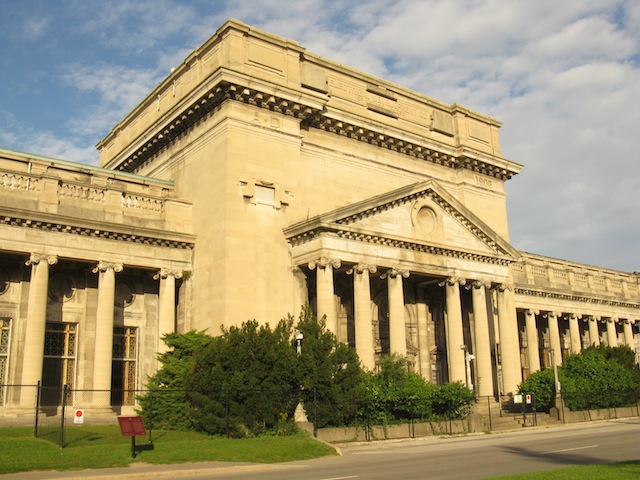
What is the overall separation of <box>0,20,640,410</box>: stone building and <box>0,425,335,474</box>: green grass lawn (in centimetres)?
731

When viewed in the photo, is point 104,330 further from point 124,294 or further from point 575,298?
point 575,298

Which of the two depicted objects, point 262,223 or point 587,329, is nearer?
A: point 262,223

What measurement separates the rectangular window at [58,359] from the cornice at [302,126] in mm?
13088

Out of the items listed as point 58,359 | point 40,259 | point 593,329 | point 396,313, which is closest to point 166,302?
point 58,359

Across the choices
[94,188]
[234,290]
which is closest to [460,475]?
[234,290]

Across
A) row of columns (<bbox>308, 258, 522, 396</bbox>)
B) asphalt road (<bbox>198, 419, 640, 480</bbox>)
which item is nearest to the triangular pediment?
row of columns (<bbox>308, 258, 522, 396</bbox>)

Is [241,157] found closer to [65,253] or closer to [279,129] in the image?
[279,129]

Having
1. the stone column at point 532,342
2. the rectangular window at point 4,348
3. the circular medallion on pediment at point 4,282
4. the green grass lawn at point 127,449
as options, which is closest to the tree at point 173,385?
the green grass lawn at point 127,449

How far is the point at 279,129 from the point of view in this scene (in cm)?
3953

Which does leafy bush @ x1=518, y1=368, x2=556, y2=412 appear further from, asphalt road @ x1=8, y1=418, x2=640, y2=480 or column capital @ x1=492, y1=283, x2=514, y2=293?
A: asphalt road @ x1=8, y1=418, x2=640, y2=480

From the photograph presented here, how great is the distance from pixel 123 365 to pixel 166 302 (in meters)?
3.87

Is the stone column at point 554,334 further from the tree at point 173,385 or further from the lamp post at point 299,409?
the tree at point 173,385

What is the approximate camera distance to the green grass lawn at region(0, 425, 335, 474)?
19.7m

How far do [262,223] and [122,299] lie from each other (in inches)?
323
